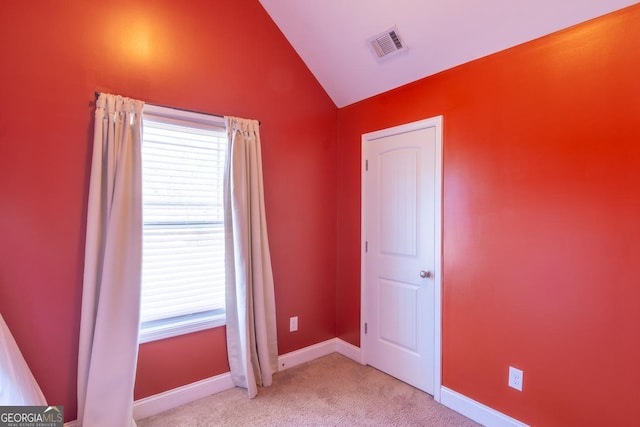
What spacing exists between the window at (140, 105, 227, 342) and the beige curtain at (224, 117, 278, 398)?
0.11 meters

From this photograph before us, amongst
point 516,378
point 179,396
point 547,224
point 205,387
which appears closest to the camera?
point 547,224

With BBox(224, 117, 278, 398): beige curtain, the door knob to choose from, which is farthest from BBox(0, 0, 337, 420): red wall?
the door knob

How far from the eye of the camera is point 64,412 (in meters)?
1.88

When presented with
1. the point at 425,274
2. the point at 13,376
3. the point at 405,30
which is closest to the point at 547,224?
the point at 425,274

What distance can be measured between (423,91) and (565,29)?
90 cm

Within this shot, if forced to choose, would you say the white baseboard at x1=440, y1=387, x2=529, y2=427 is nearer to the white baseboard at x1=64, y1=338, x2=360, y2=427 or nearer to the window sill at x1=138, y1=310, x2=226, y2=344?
the white baseboard at x1=64, y1=338, x2=360, y2=427

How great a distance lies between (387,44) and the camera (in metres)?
2.41

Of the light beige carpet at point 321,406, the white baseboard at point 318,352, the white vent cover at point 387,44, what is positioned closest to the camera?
the light beige carpet at point 321,406

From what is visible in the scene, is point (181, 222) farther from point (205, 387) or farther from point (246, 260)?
point (205, 387)

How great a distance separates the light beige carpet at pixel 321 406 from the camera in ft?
6.91

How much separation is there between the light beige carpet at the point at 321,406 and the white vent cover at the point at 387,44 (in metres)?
2.59

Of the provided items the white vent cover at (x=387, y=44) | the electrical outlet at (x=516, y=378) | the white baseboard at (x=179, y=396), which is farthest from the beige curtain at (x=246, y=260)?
the electrical outlet at (x=516, y=378)

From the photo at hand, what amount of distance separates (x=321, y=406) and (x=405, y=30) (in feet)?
8.97

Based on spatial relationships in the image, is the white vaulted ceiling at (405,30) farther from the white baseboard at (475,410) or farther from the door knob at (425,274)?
the white baseboard at (475,410)
